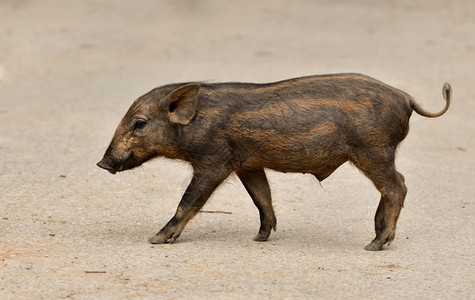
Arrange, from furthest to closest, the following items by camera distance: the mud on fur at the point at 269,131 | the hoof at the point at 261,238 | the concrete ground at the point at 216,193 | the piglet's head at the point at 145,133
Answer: the hoof at the point at 261,238 < the piglet's head at the point at 145,133 < the mud on fur at the point at 269,131 < the concrete ground at the point at 216,193

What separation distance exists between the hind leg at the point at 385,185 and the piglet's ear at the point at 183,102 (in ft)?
4.14

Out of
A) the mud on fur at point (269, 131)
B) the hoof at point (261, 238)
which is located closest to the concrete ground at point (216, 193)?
the hoof at point (261, 238)

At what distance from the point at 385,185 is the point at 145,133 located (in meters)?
1.83

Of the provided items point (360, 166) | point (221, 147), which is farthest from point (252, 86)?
point (360, 166)

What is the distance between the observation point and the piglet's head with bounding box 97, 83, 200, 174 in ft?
24.5

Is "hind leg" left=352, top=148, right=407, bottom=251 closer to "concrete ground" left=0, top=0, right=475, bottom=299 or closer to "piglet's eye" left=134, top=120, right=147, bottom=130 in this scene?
"concrete ground" left=0, top=0, right=475, bottom=299

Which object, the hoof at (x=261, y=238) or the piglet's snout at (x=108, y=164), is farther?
the hoof at (x=261, y=238)

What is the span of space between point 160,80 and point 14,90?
78.9 inches

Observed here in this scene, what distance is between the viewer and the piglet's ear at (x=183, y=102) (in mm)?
7371

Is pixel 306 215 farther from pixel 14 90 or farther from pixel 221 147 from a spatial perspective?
pixel 14 90

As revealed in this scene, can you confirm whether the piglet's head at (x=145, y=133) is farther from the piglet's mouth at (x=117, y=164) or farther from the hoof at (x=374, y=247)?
the hoof at (x=374, y=247)

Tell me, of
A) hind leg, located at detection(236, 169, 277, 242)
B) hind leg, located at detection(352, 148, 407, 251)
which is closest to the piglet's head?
hind leg, located at detection(236, 169, 277, 242)

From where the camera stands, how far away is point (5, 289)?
6.14 m

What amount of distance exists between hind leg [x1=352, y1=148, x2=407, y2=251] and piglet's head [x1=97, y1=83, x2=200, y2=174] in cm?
137
